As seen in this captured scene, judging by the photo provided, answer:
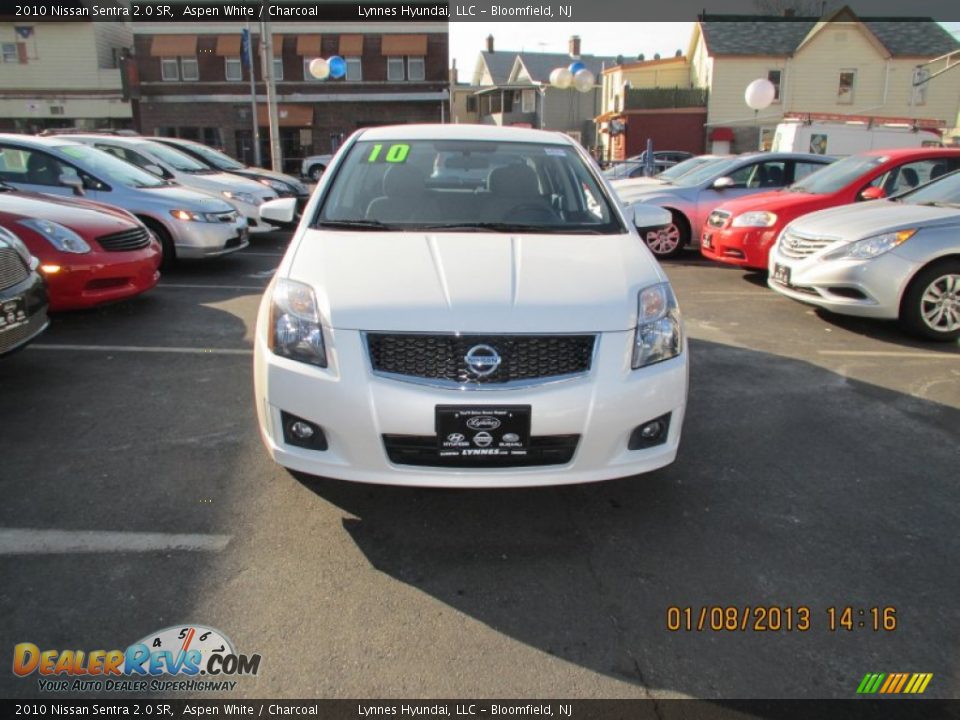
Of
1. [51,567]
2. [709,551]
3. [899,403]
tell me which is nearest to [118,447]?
[51,567]

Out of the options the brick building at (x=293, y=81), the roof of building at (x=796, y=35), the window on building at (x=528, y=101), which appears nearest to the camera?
the roof of building at (x=796, y=35)

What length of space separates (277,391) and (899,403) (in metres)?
3.90

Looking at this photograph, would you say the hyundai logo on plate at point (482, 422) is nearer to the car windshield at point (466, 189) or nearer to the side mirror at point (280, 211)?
the car windshield at point (466, 189)

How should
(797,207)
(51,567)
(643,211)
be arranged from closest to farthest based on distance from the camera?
(51,567) → (643,211) → (797,207)

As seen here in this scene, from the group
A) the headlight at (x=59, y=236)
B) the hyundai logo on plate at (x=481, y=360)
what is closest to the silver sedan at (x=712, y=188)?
the headlight at (x=59, y=236)

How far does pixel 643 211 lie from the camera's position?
442 cm

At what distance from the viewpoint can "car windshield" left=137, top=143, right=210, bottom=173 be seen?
11375mm

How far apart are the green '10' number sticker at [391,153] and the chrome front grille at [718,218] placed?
570 cm

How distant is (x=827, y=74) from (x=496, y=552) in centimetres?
3747

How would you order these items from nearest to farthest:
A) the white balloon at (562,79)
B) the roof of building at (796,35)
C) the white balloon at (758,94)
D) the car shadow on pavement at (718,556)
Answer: the car shadow on pavement at (718,556) → the white balloon at (758,94) → the white balloon at (562,79) → the roof of building at (796,35)

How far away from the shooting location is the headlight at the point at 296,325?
2875mm

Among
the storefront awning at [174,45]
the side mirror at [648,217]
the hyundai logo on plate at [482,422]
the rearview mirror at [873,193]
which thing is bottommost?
the hyundai logo on plate at [482,422]

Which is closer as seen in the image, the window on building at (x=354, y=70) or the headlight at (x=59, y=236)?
the headlight at (x=59, y=236)

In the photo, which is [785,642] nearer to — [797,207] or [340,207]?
[340,207]
